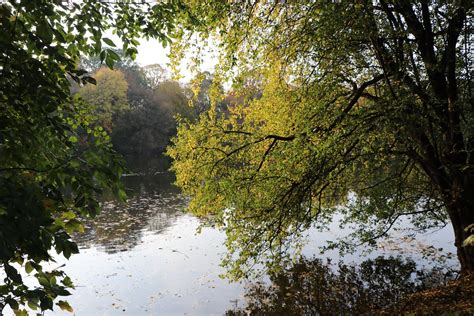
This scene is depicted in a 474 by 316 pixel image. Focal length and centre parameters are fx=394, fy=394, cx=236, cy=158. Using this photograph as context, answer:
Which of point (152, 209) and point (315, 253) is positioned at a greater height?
point (152, 209)

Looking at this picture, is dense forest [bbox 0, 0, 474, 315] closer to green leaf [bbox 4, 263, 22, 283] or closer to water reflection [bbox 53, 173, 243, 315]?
green leaf [bbox 4, 263, 22, 283]

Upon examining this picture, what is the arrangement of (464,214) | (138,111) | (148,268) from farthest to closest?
(138,111), (148,268), (464,214)

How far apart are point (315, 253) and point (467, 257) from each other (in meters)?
6.96

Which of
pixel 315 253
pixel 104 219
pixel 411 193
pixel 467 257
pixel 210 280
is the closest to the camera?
pixel 467 257

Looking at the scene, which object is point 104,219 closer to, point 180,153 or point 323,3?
point 180,153

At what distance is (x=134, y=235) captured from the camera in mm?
20297

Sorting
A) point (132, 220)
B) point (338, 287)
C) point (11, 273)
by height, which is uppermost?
point (132, 220)

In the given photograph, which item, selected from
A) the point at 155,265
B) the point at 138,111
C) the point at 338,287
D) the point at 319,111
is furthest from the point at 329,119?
the point at 138,111

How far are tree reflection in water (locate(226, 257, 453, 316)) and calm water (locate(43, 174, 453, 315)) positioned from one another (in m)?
0.85

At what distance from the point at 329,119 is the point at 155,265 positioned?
10.2 m

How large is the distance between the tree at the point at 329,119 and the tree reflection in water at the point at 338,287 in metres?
1.99

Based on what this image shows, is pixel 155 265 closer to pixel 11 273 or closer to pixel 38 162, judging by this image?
pixel 38 162

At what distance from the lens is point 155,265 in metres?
15.7

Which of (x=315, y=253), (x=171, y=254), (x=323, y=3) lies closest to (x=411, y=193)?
(x=315, y=253)
